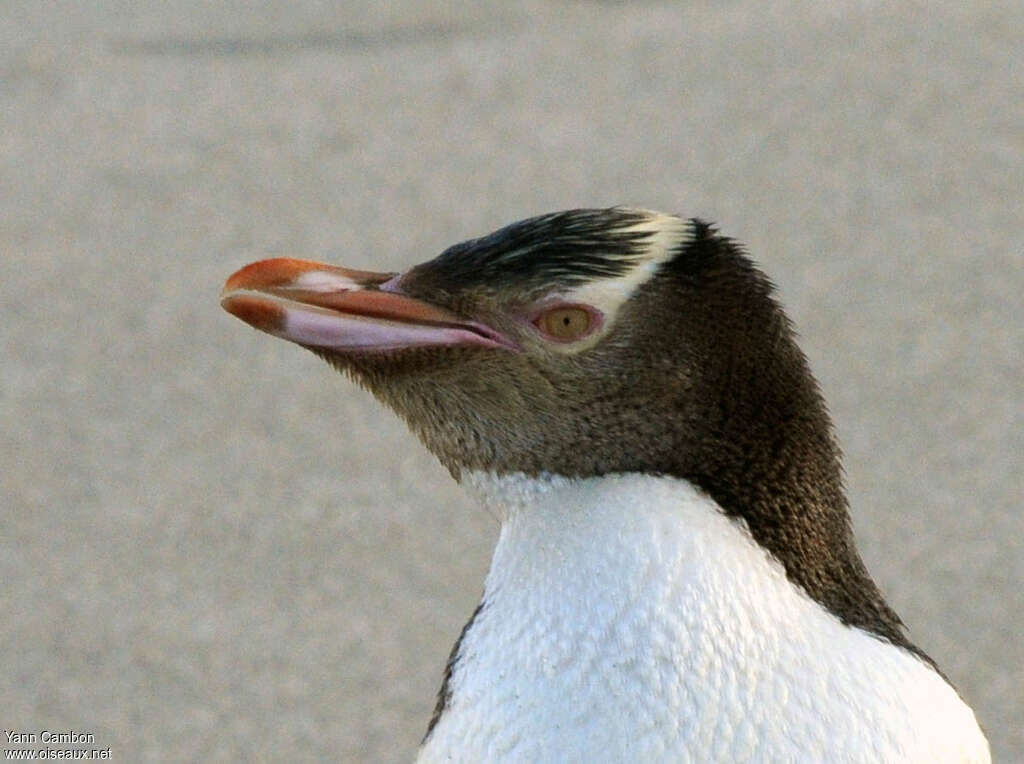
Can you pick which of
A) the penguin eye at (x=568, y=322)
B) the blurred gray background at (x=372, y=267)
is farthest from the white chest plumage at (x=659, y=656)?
the blurred gray background at (x=372, y=267)

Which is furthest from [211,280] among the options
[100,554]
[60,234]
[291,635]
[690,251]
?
[690,251]

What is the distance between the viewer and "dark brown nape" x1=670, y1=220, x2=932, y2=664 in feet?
5.31

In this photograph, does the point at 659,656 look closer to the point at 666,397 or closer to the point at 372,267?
the point at 666,397

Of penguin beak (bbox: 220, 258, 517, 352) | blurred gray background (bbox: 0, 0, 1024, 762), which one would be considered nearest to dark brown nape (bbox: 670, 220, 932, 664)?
penguin beak (bbox: 220, 258, 517, 352)

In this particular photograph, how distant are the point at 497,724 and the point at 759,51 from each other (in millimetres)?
4476

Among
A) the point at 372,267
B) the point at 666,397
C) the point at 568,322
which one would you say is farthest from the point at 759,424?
the point at 372,267

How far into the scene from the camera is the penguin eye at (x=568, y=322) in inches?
64.4

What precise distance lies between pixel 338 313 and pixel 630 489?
0.31 m

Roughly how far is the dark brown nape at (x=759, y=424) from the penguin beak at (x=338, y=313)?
187mm

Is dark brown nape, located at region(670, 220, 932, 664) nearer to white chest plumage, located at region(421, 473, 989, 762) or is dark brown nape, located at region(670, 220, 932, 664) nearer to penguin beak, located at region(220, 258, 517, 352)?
white chest plumage, located at region(421, 473, 989, 762)

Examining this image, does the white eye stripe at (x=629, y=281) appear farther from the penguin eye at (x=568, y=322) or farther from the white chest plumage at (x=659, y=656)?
the white chest plumage at (x=659, y=656)

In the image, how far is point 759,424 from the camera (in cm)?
163

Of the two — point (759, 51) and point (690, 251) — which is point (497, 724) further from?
point (759, 51)

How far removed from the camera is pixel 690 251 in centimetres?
163
